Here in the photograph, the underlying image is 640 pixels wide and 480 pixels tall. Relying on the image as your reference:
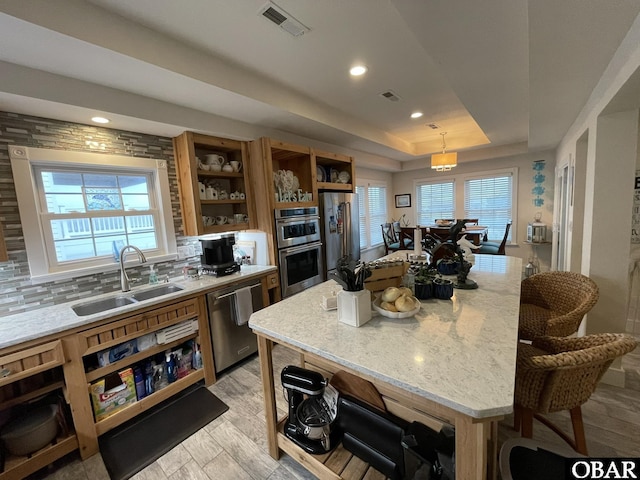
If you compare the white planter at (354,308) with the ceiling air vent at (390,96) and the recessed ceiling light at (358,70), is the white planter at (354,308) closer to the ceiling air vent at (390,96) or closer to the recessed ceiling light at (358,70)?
the recessed ceiling light at (358,70)

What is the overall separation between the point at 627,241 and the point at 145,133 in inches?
161

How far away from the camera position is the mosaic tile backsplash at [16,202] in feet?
5.90

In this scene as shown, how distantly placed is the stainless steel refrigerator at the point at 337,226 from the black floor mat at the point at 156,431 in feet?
6.40

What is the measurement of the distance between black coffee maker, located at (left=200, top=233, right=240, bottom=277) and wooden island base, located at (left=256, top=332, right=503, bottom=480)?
132 centimetres

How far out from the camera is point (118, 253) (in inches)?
90.9

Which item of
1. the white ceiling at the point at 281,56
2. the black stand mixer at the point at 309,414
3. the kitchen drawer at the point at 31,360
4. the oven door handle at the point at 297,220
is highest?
the white ceiling at the point at 281,56

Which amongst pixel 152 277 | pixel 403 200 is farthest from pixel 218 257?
pixel 403 200

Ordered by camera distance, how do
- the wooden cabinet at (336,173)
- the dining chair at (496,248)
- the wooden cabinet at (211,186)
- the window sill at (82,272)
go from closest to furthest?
the window sill at (82,272) → the wooden cabinet at (211,186) → the wooden cabinet at (336,173) → the dining chair at (496,248)

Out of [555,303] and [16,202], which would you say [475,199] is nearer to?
[555,303]

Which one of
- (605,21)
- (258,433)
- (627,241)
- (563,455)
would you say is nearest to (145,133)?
(258,433)

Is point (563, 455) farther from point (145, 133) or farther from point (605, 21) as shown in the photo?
point (145, 133)

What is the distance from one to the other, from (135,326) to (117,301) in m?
0.45

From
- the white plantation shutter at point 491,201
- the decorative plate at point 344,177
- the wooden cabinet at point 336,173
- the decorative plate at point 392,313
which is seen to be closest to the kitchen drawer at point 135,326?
the decorative plate at point 392,313

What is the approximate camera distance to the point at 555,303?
1.95m
